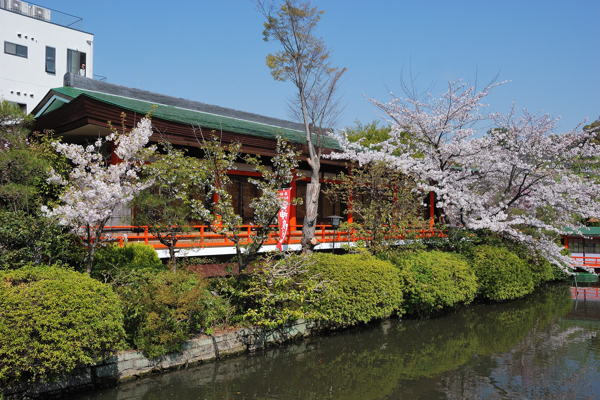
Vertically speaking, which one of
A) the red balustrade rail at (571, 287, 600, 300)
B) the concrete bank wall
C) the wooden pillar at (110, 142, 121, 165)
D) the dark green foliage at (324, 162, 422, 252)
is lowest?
the red balustrade rail at (571, 287, 600, 300)

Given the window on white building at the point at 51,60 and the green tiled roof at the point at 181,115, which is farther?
the window on white building at the point at 51,60

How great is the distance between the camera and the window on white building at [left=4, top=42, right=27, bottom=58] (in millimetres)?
26511

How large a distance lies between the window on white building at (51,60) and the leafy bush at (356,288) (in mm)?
24892

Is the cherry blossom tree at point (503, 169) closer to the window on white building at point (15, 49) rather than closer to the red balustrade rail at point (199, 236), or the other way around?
the red balustrade rail at point (199, 236)

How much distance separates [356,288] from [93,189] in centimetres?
678

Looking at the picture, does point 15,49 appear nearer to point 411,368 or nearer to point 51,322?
point 51,322

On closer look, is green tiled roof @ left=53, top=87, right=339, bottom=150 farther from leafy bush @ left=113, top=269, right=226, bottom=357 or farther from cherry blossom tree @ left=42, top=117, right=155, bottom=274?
leafy bush @ left=113, top=269, right=226, bottom=357

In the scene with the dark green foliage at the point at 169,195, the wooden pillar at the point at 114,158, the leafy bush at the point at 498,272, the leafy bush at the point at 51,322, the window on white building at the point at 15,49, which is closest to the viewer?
the leafy bush at the point at 51,322

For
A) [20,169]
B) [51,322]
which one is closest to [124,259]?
[20,169]

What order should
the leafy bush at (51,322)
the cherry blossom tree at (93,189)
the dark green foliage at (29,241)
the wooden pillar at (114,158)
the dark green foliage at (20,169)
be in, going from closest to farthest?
the leafy bush at (51,322)
the dark green foliage at (29,241)
the cherry blossom tree at (93,189)
the dark green foliage at (20,169)
the wooden pillar at (114,158)

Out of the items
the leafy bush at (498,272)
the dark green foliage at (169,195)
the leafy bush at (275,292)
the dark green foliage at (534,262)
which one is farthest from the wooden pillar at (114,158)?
the dark green foliage at (534,262)

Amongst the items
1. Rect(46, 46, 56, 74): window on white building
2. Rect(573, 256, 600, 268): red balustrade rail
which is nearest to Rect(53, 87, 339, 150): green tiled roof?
Rect(46, 46, 56, 74): window on white building

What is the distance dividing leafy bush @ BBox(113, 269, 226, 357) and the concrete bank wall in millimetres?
247

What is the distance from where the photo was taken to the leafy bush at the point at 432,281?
13.4m
